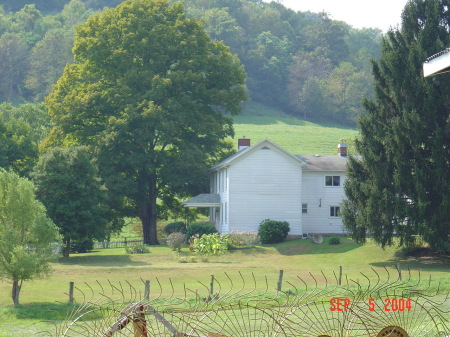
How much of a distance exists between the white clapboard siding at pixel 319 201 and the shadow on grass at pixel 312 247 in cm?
590

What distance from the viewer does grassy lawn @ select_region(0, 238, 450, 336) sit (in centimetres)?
2992

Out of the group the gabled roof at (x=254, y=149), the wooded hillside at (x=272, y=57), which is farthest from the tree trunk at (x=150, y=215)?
the wooded hillside at (x=272, y=57)

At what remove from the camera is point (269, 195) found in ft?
184

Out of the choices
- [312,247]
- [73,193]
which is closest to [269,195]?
[312,247]

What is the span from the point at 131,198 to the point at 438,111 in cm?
2669

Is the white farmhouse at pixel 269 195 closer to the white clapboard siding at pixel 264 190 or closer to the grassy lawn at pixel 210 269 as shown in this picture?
the white clapboard siding at pixel 264 190

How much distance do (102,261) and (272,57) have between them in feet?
348

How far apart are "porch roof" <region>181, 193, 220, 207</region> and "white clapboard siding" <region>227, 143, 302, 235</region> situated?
2.34 metres

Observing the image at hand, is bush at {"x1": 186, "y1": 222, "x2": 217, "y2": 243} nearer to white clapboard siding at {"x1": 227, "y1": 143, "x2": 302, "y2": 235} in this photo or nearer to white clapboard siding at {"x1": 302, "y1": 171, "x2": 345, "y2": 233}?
white clapboard siding at {"x1": 227, "y1": 143, "x2": 302, "y2": 235}

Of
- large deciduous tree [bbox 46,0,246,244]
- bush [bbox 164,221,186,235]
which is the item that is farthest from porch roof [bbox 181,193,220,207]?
bush [bbox 164,221,186,235]

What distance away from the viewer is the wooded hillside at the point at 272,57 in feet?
435

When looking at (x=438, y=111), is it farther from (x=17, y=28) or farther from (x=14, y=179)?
(x=17, y=28)

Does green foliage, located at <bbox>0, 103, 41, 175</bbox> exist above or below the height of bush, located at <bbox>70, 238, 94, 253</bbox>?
above

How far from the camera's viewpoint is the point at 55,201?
48219 mm
